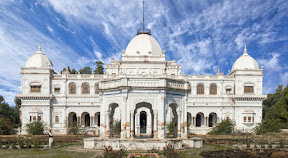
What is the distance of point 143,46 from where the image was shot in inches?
1681

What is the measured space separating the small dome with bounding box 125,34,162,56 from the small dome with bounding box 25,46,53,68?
13.5 m

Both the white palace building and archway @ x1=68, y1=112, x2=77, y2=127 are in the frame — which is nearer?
the white palace building

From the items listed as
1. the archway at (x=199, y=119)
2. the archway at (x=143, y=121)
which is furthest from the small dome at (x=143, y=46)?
the archway at (x=199, y=119)

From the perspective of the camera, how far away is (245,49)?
4784 centimetres

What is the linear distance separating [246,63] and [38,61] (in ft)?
113

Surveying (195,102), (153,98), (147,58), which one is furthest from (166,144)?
(195,102)

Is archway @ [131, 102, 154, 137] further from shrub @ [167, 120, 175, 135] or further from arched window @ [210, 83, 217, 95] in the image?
arched window @ [210, 83, 217, 95]

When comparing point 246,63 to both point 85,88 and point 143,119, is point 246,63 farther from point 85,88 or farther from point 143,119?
point 85,88

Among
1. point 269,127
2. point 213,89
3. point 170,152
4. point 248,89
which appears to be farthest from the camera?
point 213,89

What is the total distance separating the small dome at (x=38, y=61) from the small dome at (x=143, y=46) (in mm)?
13523

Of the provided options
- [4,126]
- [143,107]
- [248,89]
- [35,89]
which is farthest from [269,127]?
[35,89]

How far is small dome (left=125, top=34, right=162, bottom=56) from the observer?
42.3 m

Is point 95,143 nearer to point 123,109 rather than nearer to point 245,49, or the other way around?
point 123,109

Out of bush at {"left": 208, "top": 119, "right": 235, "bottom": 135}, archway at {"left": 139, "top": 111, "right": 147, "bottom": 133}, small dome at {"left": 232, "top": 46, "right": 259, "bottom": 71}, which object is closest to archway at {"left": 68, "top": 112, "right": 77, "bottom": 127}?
archway at {"left": 139, "top": 111, "right": 147, "bottom": 133}
